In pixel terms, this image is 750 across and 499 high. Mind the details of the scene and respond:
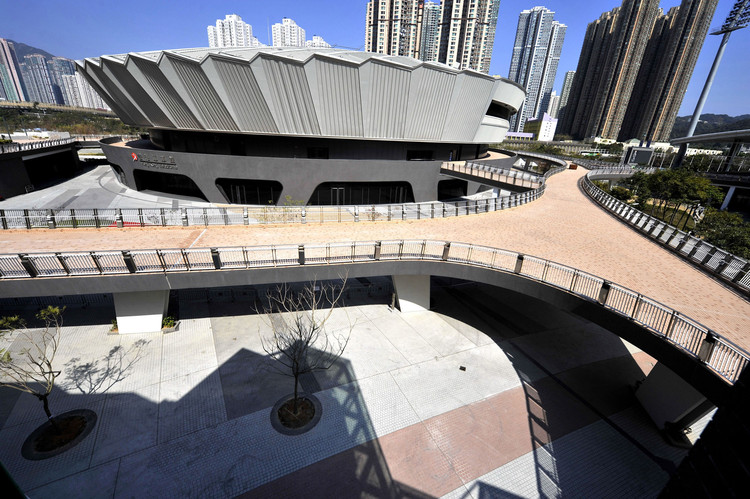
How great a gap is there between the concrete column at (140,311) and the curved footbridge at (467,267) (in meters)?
0.26

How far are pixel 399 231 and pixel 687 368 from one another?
1156 cm

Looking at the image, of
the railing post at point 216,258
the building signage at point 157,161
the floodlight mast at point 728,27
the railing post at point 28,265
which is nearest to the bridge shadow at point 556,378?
the railing post at point 216,258

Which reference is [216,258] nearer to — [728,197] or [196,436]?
[196,436]

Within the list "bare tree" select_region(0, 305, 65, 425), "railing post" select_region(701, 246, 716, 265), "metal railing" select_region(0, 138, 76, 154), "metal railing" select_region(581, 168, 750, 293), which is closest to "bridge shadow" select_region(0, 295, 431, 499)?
"bare tree" select_region(0, 305, 65, 425)

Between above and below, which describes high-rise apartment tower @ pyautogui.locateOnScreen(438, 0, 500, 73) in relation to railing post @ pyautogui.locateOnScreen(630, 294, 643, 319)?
above

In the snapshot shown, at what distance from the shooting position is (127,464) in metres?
8.34

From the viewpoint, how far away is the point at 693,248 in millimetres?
13406

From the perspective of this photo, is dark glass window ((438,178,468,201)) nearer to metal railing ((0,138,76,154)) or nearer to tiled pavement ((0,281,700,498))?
tiled pavement ((0,281,700,498))

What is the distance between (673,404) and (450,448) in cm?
736

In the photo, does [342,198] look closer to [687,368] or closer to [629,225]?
[629,225]

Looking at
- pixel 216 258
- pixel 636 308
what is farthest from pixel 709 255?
pixel 216 258

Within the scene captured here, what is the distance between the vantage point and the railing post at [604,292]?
31.2 ft

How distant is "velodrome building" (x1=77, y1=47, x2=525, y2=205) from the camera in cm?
2278

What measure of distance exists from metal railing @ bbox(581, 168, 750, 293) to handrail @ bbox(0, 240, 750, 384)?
5.18m
